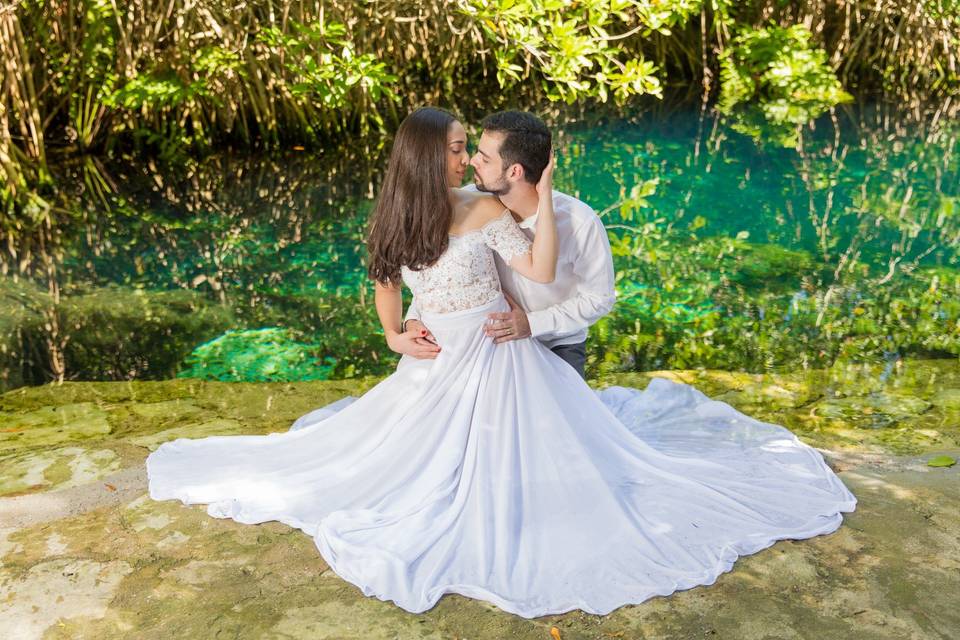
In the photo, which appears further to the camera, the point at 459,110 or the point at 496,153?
the point at 459,110

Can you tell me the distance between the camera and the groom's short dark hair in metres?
3.25

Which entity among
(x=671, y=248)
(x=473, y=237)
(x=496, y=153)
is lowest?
(x=671, y=248)

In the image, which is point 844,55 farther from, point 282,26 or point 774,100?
point 282,26

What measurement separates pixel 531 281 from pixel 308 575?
50.7 inches

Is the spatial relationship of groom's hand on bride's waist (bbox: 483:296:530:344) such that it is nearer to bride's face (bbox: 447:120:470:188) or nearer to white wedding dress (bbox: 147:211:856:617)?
white wedding dress (bbox: 147:211:856:617)

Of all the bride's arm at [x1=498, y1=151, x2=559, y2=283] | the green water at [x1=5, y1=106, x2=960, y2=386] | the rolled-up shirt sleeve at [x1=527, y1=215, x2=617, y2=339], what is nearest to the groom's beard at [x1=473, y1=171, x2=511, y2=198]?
the bride's arm at [x1=498, y1=151, x2=559, y2=283]

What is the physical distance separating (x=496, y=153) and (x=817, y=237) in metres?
5.12

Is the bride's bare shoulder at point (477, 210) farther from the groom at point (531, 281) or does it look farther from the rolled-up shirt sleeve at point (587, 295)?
the rolled-up shirt sleeve at point (587, 295)

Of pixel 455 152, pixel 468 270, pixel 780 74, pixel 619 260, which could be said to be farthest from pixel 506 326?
pixel 780 74

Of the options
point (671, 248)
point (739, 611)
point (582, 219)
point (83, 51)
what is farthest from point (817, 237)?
point (83, 51)

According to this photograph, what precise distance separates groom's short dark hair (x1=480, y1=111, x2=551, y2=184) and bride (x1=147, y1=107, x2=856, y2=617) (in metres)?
0.12

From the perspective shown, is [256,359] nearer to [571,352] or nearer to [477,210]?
[571,352]

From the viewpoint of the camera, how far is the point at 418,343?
3.55 meters

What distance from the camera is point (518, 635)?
103 inches
